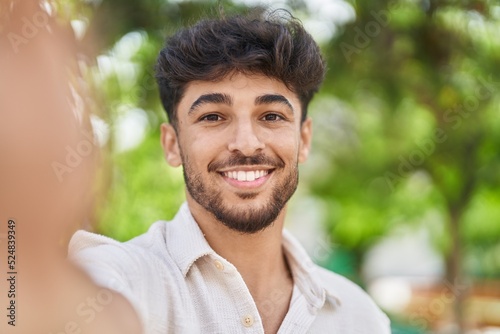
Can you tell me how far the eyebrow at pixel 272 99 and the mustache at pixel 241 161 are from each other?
0.20 metres

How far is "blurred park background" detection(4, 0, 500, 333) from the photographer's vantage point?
4.95 meters

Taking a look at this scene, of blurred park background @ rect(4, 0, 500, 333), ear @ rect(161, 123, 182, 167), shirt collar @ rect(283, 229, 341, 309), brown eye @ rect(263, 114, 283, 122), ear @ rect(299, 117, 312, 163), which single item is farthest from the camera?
blurred park background @ rect(4, 0, 500, 333)

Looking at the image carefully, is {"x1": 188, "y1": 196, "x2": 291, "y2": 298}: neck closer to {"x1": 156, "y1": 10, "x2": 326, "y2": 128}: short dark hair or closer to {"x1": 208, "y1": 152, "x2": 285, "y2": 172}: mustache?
{"x1": 208, "y1": 152, "x2": 285, "y2": 172}: mustache

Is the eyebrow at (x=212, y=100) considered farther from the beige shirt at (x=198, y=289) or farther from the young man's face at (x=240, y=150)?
the beige shirt at (x=198, y=289)

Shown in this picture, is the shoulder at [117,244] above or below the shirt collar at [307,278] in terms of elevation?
above

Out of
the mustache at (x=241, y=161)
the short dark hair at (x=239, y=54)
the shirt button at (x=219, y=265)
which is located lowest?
the shirt button at (x=219, y=265)

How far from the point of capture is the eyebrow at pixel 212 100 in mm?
2508

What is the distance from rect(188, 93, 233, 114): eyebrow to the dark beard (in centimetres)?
20

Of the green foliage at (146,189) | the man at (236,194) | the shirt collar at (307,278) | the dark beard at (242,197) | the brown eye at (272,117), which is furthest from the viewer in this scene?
the green foliage at (146,189)

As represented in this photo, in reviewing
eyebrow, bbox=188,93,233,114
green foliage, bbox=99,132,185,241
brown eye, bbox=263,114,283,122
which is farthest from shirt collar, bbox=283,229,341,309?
green foliage, bbox=99,132,185,241

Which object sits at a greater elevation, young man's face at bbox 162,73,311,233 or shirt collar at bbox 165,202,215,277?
young man's face at bbox 162,73,311,233


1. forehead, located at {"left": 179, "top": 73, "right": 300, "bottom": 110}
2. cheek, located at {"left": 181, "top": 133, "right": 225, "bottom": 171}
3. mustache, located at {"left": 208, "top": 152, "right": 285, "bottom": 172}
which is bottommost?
mustache, located at {"left": 208, "top": 152, "right": 285, "bottom": 172}

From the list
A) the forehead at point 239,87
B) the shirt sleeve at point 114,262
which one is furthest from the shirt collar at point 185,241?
the forehead at point 239,87

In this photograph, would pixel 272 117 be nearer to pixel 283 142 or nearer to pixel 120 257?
pixel 283 142
